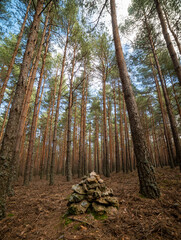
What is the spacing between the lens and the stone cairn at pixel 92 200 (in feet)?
7.78

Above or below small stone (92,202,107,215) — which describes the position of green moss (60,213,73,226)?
below

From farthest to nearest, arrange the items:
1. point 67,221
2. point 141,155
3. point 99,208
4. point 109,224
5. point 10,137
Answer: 1. point 141,155
2. point 10,137
3. point 99,208
4. point 67,221
5. point 109,224

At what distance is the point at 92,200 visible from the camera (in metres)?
2.54

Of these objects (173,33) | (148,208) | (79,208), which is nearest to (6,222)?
(79,208)

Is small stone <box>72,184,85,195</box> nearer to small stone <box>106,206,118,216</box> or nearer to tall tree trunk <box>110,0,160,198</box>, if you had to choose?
small stone <box>106,206,118,216</box>

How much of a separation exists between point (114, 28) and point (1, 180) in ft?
22.0

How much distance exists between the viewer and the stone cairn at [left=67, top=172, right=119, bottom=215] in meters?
2.37

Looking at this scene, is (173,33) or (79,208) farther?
(173,33)

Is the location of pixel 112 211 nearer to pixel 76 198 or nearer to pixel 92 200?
pixel 92 200

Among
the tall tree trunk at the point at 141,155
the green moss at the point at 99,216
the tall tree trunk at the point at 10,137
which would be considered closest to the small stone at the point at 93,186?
the green moss at the point at 99,216

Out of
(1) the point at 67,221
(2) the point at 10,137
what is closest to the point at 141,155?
(1) the point at 67,221

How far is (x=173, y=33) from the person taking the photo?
780 cm

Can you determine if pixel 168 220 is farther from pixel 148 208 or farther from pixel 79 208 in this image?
pixel 79 208

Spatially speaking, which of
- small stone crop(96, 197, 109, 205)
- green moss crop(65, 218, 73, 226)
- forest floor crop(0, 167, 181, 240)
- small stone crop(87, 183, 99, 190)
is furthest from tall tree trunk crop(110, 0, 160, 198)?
green moss crop(65, 218, 73, 226)
